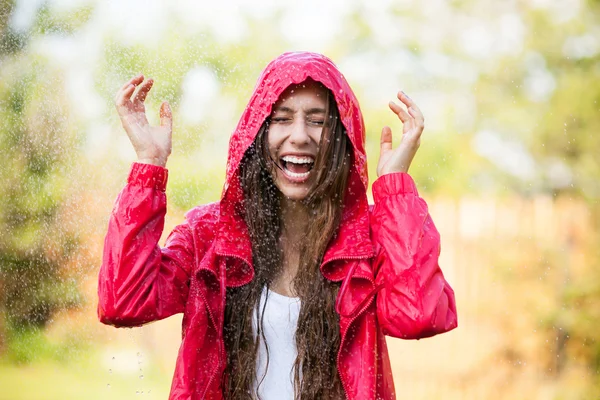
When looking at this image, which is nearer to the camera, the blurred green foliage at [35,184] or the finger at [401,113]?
the finger at [401,113]

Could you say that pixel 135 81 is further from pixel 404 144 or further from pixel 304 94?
pixel 404 144

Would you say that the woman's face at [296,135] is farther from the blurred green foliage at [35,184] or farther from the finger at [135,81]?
the blurred green foliage at [35,184]

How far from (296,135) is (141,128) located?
0.47 meters

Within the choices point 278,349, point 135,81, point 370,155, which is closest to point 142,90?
point 135,81

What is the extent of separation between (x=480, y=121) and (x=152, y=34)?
326 cm

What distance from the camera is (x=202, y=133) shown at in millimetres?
6117

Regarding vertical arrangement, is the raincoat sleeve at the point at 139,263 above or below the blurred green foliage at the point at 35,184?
below

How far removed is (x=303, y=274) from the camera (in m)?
2.59

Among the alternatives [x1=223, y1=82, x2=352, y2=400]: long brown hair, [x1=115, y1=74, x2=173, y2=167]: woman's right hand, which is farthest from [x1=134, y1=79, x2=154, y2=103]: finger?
[x1=223, y1=82, x2=352, y2=400]: long brown hair

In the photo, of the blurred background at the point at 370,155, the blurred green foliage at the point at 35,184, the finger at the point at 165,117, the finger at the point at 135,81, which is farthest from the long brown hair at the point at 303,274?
the blurred green foliage at the point at 35,184

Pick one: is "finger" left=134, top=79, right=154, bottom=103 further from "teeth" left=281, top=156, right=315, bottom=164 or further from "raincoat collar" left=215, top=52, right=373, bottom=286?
"teeth" left=281, top=156, right=315, bottom=164

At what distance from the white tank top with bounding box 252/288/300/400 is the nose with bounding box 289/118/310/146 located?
0.48m

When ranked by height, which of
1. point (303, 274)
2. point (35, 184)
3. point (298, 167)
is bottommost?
point (303, 274)

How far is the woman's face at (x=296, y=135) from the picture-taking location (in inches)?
101
